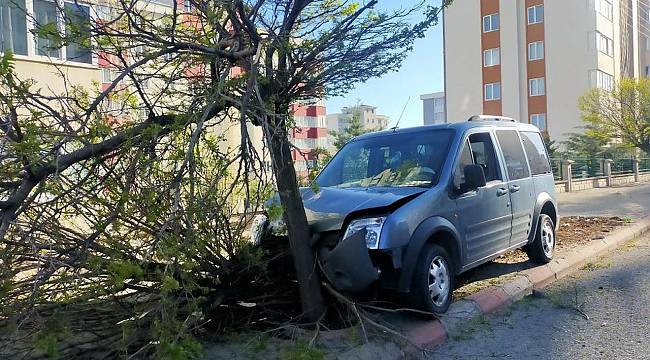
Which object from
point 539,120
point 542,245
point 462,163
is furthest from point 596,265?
point 539,120

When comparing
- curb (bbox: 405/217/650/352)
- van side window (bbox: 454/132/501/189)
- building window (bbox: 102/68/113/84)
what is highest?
building window (bbox: 102/68/113/84)

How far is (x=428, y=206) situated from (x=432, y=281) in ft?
2.26

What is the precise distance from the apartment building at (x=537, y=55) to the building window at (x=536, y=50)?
0.25 ft

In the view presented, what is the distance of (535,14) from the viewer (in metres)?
44.5

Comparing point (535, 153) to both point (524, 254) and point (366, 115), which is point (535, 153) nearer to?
point (524, 254)

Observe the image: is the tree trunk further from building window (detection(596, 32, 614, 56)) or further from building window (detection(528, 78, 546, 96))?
building window (detection(528, 78, 546, 96))

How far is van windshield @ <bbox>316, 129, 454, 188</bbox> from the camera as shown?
5.69 m

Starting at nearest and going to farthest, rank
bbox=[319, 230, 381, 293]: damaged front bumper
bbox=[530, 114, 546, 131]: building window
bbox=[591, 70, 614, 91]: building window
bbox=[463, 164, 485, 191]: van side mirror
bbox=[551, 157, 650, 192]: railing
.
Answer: bbox=[319, 230, 381, 293]: damaged front bumper < bbox=[463, 164, 485, 191]: van side mirror < bbox=[551, 157, 650, 192]: railing < bbox=[591, 70, 614, 91]: building window < bbox=[530, 114, 546, 131]: building window

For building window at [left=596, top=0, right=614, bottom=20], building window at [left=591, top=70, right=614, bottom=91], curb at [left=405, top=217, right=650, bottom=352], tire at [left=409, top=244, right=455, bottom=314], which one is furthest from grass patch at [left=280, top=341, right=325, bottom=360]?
building window at [left=596, top=0, right=614, bottom=20]

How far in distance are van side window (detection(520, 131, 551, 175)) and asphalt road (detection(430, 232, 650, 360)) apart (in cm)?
158

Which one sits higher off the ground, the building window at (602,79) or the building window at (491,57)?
the building window at (491,57)

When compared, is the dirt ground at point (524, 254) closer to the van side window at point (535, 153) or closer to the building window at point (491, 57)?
the van side window at point (535, 153)

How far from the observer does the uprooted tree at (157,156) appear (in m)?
3.37

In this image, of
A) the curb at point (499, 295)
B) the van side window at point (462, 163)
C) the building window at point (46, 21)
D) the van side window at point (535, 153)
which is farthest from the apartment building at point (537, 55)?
the building window at point (46, 21)
